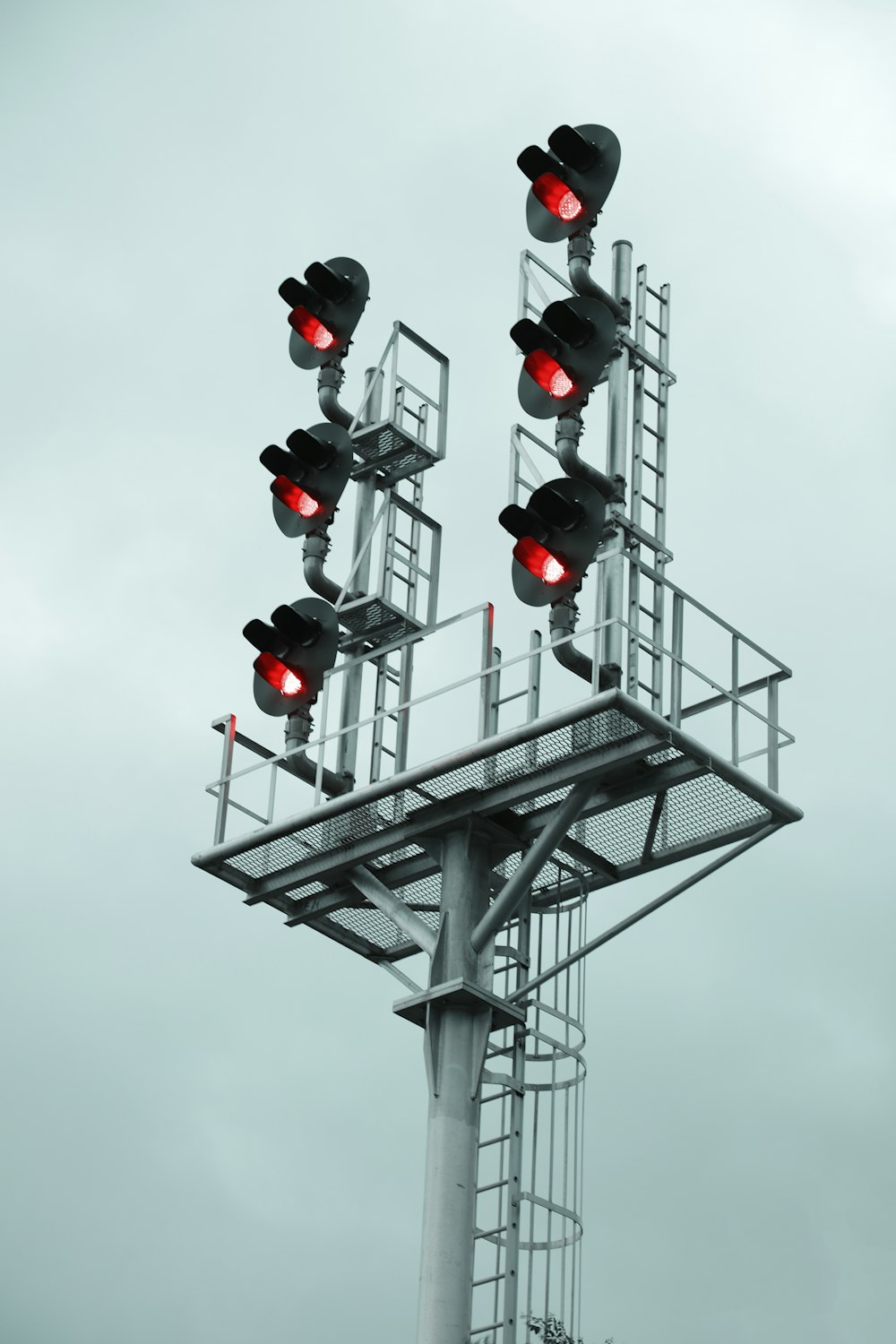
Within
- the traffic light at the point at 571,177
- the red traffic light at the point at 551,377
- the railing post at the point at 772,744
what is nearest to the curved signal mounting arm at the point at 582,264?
the traffic light at the point at 571,177

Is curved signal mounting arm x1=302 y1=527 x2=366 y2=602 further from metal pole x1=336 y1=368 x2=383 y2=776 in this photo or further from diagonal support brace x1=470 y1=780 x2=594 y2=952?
diagonal support brace x1=470 y1=780 x2=594 y2=952

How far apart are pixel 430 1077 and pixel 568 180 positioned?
349 inches

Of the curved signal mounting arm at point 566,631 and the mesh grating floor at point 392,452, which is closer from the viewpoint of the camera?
the curved signal mounting arm at point 566,631

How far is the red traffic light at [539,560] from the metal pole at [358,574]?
293 centimetres

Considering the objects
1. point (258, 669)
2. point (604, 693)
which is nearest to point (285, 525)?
point (258, 669)

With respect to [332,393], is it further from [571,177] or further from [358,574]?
[571,177]

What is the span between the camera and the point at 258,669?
2619cm

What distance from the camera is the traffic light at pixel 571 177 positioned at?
1043 inches

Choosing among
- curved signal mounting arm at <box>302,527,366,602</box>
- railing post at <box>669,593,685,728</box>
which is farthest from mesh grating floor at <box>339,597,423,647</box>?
railing post at <box>669,593,685,728</box>

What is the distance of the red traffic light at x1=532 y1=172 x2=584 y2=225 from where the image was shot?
87.6 ft

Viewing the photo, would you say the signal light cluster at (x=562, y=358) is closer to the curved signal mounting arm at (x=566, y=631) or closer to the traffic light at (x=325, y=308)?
the curved signal mounting arm at (x=566, y=631)

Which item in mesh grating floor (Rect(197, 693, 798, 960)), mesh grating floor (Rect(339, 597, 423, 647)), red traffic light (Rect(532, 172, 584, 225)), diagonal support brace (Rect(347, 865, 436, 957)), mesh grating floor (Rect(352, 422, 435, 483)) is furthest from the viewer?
mesh grating floor (Rect(352, 422, 435, 483))

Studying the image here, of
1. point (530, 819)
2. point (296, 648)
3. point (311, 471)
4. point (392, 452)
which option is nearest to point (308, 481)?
point (311, 471)

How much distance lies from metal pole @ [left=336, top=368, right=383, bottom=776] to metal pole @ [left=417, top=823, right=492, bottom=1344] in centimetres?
203
